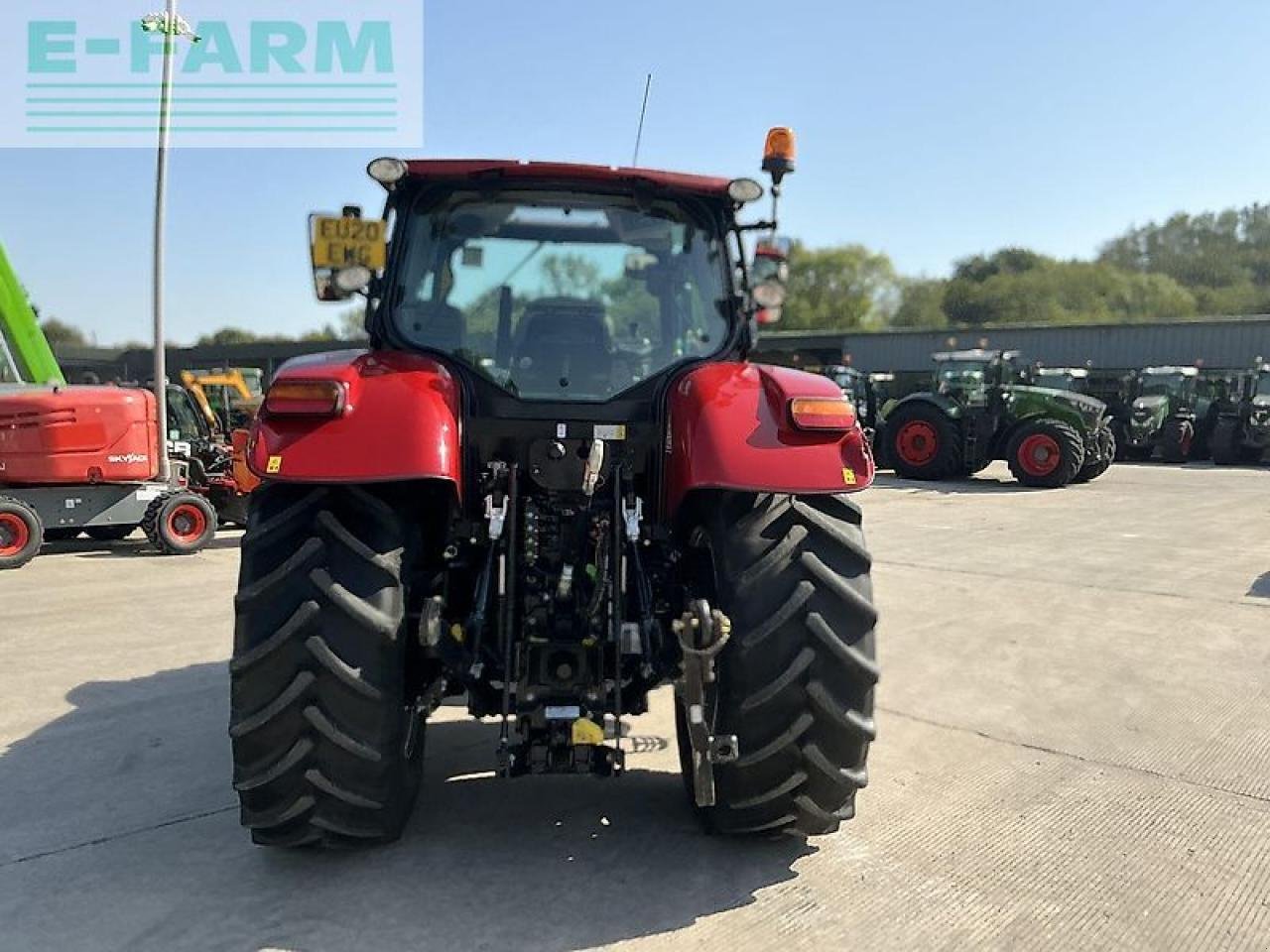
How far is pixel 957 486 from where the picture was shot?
1730 cm

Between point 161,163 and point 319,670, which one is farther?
point 161,163

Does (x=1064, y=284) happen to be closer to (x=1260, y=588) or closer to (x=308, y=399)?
(x=1260, y=588)

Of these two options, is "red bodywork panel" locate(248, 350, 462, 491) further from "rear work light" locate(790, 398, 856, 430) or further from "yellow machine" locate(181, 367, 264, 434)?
"yellow machine" locate(181, 367, 264, 434)

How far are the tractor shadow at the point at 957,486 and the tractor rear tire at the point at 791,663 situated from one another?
13.1 metres

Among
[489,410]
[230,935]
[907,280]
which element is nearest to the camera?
[230,935]

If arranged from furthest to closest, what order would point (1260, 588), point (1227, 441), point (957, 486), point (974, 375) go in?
point (1227, 441) < point (974, 375) < point (957, 486) < point (1260, 588)

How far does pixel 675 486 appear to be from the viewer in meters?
3.34

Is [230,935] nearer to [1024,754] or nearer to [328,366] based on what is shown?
[328,366]

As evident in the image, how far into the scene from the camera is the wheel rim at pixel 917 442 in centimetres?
1808

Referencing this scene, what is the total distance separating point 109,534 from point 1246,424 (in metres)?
22.5

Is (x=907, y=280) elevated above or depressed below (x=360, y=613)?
above

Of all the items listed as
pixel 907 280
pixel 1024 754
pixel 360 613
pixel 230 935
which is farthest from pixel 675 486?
pixel 907 280

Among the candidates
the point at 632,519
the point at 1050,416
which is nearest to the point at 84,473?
the point at 632,519

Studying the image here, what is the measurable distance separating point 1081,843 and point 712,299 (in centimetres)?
227
